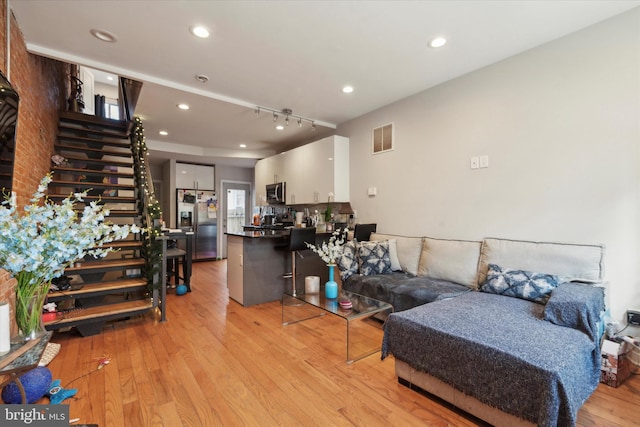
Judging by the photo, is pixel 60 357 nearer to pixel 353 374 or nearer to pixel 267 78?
pixel 353 374

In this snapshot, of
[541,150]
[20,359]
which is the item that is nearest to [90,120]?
[20,359]

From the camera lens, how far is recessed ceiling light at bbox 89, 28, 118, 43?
242 cm

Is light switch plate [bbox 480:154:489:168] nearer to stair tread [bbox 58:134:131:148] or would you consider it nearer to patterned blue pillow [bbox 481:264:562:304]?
patterned blue pillow [bbox 481:264:562:304]

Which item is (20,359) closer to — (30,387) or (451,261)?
(30,387)

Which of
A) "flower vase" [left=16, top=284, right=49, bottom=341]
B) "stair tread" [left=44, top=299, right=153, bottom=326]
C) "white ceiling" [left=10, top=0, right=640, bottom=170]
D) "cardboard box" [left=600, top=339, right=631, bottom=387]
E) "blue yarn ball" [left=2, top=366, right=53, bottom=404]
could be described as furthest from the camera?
"stair tread" [left=44, top=299, right=153, bottom=326]

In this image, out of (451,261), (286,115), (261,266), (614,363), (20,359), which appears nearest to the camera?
(20,359)

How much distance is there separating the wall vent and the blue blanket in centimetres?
246

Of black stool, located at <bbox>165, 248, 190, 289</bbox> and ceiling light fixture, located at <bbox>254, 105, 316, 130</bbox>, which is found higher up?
ceiling light fixture, located at <bbox>254, 105, 316, 130</bbox>

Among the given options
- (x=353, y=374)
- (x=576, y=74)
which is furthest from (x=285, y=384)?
(x=576, y=74)

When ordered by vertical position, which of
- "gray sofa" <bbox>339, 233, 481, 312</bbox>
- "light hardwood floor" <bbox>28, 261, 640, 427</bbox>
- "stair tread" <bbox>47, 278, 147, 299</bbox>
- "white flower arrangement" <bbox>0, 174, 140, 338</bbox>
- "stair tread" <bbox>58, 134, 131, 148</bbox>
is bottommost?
"light hardwood floor" <bbox>28, 261, 640, 427</bbox>

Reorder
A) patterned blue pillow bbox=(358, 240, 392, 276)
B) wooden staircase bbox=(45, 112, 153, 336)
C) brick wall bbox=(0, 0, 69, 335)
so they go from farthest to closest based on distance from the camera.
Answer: patterned blue pillow bbox=(358, 240, 392, 276), wooden staircase bbox=(45, 112, 153, 336), brick wall bbox=(0, 0, 69, 335)

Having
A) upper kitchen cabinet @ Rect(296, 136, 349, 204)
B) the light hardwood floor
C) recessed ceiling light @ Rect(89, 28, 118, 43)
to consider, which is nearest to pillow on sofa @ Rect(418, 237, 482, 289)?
the light hardwood floor

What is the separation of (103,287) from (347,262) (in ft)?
8.81

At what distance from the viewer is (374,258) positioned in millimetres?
3430
